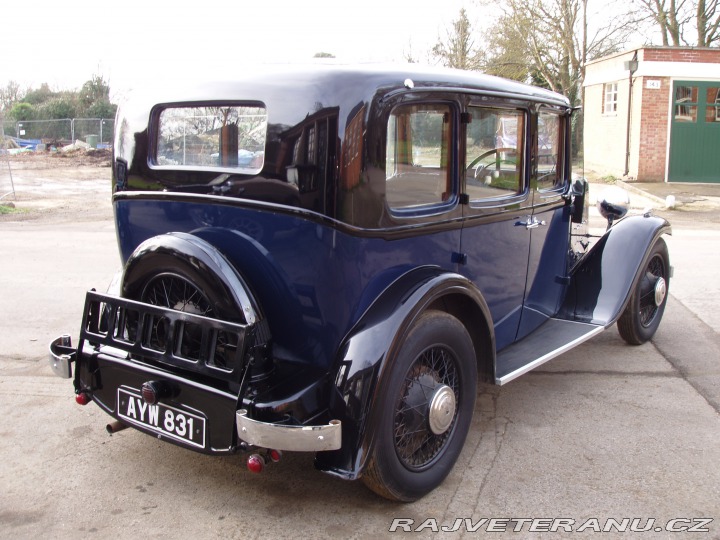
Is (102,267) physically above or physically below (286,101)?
below

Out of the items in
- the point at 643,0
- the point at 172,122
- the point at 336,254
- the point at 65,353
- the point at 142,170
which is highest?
the point at 643,0

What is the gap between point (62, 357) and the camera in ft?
10.3

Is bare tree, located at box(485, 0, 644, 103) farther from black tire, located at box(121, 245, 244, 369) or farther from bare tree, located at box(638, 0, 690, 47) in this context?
black tire, located at box(121, 245, 244, 369)

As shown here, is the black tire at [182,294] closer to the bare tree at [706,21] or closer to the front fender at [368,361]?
the front fender at [368,361]

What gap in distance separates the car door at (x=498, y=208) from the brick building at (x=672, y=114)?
578 inches

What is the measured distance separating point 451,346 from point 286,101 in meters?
1.26

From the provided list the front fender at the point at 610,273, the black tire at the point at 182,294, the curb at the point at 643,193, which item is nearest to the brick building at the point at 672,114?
the curb at the point at 643,193

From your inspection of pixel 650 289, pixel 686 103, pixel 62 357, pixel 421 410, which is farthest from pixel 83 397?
pixel 686 103

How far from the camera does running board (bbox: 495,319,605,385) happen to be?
3.53 meters

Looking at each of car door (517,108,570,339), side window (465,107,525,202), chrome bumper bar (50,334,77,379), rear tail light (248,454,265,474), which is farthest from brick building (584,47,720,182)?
rear tail light (248,454,265,474)

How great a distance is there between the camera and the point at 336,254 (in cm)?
272

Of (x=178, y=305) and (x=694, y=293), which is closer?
(x=178, y=305)

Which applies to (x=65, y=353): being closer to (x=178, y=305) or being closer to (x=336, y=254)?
(x=178, y=305)

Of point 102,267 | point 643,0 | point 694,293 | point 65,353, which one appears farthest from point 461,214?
point 643,0
